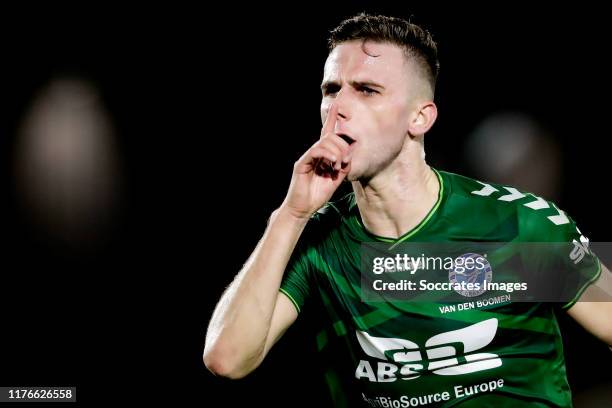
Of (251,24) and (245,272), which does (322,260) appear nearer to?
(245,272)

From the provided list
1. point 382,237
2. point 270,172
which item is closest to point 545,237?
point 382,237

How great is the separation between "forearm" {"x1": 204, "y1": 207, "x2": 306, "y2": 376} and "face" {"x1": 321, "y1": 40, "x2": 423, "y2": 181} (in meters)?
0.25

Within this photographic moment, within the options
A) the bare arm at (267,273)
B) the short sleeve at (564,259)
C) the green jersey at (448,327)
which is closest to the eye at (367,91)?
the bare arm at (267,273)

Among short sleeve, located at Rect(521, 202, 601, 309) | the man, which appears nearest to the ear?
the man

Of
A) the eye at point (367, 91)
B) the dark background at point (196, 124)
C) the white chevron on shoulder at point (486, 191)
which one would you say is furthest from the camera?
the dark background at point (196, 124)

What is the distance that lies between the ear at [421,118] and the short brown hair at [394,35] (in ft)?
0.33

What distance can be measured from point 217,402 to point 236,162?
136 centimetres

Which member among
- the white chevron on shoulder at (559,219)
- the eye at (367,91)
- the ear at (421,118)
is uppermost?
the eye at (367,91)

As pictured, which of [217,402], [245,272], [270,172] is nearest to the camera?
[245,272]

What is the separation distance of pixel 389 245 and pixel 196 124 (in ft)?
6.69

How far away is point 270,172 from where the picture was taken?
3188 millimetres

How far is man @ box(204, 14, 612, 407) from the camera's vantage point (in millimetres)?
1408

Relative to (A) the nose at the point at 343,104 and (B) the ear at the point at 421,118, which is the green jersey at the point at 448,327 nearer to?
(B) the ear at the point at 421,118

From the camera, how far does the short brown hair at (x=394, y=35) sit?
1562 millimetres
